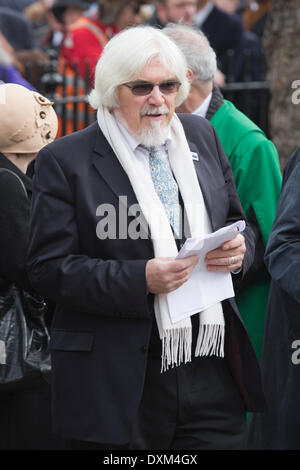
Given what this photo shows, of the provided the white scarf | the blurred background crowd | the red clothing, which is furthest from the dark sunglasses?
the red clothing

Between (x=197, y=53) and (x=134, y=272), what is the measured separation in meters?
1.74

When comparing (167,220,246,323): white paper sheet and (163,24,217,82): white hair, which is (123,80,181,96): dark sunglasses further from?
(163,24,217,82): white hair

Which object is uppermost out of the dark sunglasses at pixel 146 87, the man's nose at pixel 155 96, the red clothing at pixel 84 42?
the red clothing at pixel 84 42

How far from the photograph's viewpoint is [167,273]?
3170 mm

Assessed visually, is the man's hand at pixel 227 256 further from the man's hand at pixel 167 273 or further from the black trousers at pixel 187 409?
the black trousers at pixel 187 409

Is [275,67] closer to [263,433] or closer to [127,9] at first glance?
[127,9]

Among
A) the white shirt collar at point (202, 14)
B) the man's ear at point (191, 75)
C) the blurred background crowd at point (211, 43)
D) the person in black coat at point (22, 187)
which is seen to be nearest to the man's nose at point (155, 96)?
the person in black coat at point (22, 187)

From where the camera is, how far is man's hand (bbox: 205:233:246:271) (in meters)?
3.32

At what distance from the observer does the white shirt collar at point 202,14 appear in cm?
892

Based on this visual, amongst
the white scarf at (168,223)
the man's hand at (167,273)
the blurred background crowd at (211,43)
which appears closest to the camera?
the man's hand at (167,273)

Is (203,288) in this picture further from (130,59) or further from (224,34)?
(224,34)

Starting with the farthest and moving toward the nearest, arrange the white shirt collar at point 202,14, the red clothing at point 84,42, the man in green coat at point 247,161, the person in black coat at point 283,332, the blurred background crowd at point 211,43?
the white shirt collar at point 202,14
the red clothing at point 84,42
the blurred background crowd at point 211,43
the man in green coat at point 247,161
the person in black coat at point 283,332
